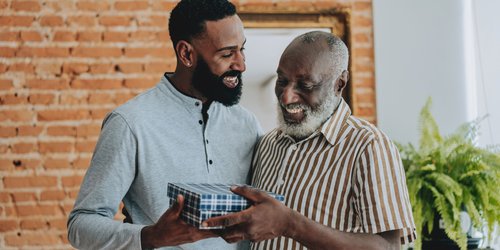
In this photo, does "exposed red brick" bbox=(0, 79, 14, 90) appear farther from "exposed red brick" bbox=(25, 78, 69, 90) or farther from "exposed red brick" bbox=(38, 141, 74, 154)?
"exposed red brick" bbox=(38, 141, 74, 154)

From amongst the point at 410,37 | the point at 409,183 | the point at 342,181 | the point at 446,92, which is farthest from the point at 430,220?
the point at 342,181

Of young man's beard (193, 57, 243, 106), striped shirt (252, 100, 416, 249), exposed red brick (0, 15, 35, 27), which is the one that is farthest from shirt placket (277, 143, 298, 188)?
exposed red brick (0, 15, 35, 27)

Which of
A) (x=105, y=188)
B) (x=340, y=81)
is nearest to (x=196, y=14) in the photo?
(x=340, y=81)

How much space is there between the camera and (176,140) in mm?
1780

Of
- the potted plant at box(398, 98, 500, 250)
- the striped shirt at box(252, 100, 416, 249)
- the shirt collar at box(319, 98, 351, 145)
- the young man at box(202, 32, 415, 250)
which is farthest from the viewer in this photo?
the potted plant at box(398, 98, 500, 250)

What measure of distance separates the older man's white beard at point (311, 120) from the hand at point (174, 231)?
46cm

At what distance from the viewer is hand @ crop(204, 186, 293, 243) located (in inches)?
53.1

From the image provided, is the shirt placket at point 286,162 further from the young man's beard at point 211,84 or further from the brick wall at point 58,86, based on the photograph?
the brick wall at point 58,86

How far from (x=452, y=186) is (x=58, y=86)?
6.54ft

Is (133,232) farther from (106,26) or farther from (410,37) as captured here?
(410,37)

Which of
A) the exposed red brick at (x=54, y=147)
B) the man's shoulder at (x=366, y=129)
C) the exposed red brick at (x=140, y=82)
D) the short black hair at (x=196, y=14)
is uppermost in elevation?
the short black hair at (x=196, y=14)

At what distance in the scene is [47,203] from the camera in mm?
3387

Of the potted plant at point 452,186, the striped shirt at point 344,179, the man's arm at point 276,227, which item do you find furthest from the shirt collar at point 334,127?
the potted plant at point 452,186

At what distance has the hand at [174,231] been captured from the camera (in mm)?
1403
